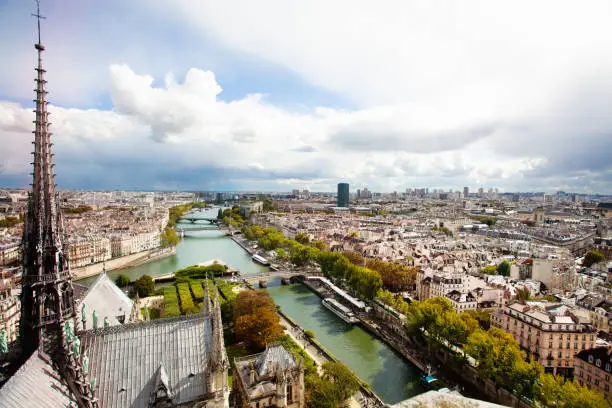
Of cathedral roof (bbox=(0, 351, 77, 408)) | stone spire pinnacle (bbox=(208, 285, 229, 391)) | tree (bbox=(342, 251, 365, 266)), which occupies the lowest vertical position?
tree (bbox=(342, 251, 365, 266))

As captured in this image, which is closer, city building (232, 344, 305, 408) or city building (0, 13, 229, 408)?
city building (0, 13, 229, 408)

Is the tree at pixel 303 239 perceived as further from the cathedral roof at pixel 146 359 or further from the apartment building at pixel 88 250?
the cathedral roof at pixel 146 359

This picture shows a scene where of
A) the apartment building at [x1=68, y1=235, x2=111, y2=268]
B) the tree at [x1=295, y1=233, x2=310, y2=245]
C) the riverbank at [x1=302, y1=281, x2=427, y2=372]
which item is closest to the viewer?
the riverbank at [x1=302, y1=281, x2=427, y2=372]

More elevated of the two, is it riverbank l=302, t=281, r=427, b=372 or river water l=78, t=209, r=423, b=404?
riverbank l=302, t=281, r=427, b=372

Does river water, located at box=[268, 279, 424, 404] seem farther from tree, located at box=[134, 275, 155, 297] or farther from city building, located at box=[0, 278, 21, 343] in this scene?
city building, located at box=[0, 278, 21, 343]

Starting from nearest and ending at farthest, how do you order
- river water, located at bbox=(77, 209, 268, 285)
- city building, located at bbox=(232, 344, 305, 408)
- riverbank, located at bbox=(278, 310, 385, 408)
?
city building, located at bbox=(232, 344, 305, 408)
riverbank, located at bbox=(278, 310, 385, 408)
river water, located at bbox=(77, 209, 268, 285)

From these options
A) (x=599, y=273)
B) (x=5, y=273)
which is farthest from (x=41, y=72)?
(x=599, y=273)

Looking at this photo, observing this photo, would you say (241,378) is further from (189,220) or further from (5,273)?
(189,220)

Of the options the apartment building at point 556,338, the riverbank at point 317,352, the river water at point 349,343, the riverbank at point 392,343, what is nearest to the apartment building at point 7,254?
the river water at point 349,343

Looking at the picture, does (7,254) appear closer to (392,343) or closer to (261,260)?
(261,260)

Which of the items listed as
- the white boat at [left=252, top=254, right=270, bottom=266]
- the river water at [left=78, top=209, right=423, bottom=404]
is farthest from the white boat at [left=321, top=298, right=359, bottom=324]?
the white boat at [left=252, top=254, right=270, bottom=266]
